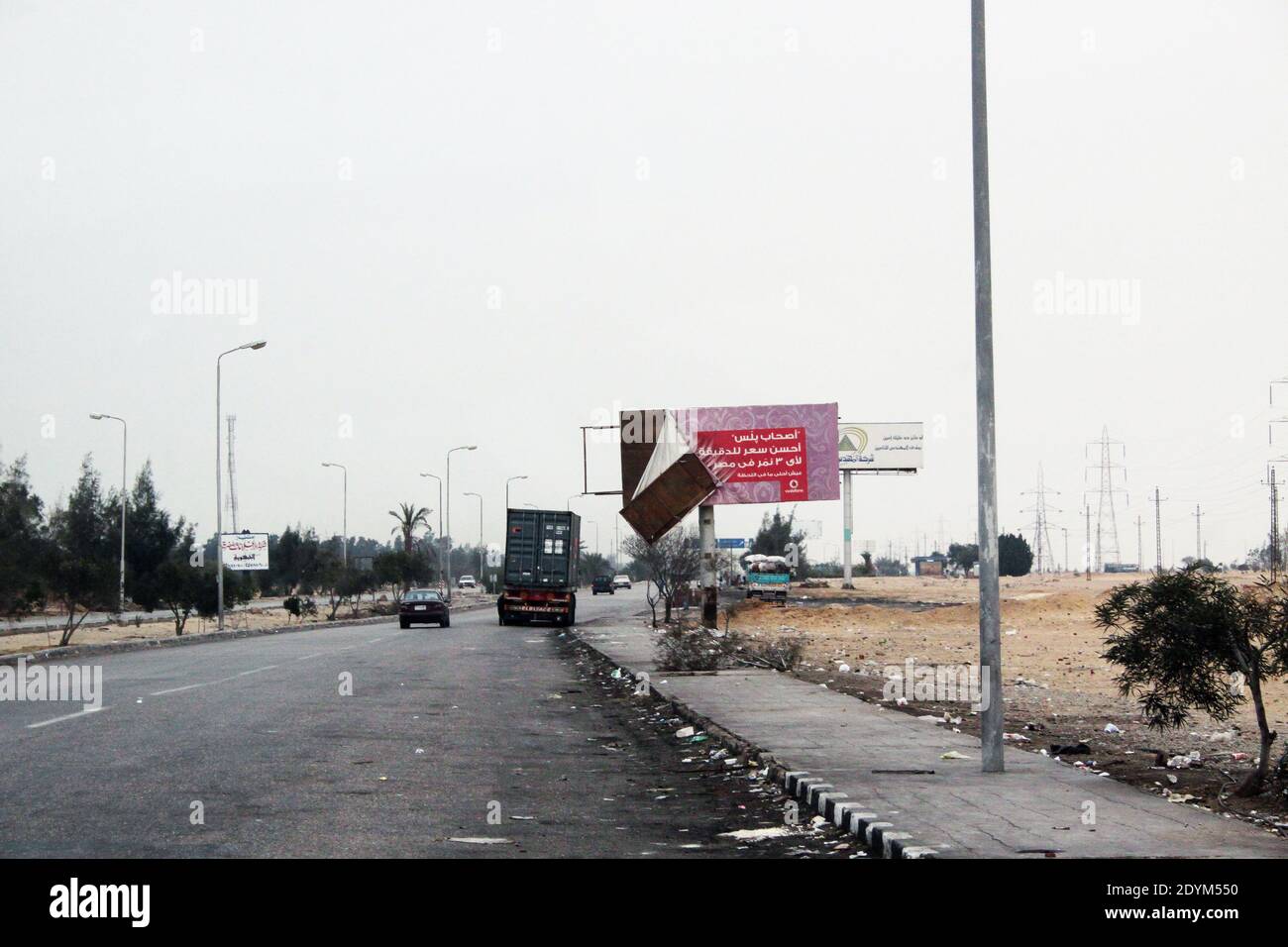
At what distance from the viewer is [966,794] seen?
10000mm

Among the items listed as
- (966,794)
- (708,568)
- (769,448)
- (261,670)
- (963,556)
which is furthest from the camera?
(963,556)

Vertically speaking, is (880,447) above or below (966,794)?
above

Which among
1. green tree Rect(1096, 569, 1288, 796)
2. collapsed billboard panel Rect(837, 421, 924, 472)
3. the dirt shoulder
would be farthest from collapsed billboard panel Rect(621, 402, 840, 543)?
collapsed billboard panel Rect(837, 421, 924, 472)

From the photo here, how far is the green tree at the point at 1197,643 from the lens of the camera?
958 cm

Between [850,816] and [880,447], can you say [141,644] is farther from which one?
[880,447]

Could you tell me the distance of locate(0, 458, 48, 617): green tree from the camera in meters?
52.4

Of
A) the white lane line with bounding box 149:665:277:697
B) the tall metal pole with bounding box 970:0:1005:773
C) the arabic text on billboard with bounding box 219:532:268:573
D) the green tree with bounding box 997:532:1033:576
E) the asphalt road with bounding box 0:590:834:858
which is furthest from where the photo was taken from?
the green tree with bounding box 997:532:1033:576

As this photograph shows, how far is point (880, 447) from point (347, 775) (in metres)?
72.4

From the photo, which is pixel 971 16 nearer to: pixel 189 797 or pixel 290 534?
pixel 189 797

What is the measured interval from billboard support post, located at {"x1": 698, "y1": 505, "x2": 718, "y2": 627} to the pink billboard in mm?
2669

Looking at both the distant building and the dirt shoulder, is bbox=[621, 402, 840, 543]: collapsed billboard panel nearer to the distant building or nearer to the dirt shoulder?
the dirt shoulder

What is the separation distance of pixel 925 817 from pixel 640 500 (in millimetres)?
25253

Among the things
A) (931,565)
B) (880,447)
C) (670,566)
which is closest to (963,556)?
(931,565)
